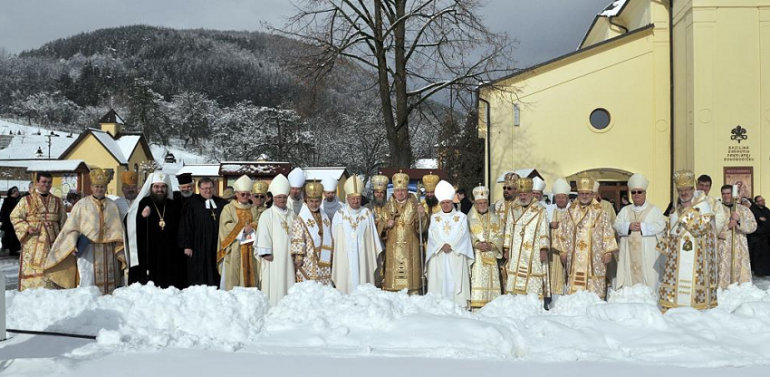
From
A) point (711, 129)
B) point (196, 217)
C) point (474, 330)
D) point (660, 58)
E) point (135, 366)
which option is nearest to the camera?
point (135, 366)

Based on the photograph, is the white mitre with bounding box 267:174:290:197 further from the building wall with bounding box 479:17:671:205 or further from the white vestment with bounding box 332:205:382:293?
the building wall with bounding box 479:17:671:205

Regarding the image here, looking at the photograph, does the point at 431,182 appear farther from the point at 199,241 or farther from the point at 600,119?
the point at 600,119

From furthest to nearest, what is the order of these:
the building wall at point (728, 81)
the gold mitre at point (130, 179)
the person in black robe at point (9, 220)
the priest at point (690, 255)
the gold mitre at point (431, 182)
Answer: the building wall at point (728, 81), the person in black robe at point (9, 220), the gold mitre at point (431, 182), the gold mitre at point (130, 179), the priest at point (690, 255)

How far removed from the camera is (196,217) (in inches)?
350

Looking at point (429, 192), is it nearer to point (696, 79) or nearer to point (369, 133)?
point (696, 79)

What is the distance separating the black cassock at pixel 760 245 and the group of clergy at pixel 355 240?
4408 millimetres

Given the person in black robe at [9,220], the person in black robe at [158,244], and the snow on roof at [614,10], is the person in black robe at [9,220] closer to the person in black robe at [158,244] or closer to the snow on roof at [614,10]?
the person in black robe at [158,244]

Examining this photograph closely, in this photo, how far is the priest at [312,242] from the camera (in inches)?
332

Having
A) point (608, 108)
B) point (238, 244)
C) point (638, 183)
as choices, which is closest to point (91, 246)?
point (238, 244)

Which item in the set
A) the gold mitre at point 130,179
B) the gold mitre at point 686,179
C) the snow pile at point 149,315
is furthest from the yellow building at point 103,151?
the gold mitre at point 686,179

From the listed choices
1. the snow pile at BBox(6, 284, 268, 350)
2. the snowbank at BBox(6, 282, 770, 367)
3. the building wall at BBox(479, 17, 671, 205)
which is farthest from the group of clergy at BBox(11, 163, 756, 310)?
the building wall at BBox(479, 17, 671, 205)

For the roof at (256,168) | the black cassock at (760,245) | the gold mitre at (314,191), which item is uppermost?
the roof at (256,168)

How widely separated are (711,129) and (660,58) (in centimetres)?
325

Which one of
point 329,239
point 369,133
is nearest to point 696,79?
point 329,239
